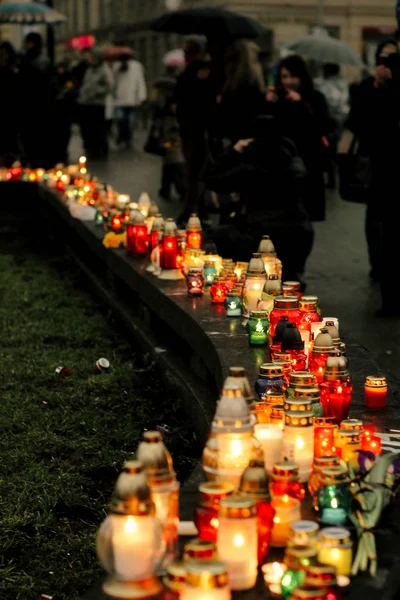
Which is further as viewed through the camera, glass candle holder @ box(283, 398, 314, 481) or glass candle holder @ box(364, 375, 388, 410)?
glass candle holder @ box(364, 375, 388, 410)

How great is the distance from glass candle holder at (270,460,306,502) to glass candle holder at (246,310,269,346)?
2209mm

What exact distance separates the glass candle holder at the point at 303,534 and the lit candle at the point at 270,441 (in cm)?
66

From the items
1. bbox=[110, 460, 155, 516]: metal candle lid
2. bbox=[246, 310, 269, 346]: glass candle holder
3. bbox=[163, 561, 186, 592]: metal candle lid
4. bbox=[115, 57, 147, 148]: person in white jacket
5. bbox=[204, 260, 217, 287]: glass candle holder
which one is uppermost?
bbox=[110, 460, 155, 516]: metal candle lid

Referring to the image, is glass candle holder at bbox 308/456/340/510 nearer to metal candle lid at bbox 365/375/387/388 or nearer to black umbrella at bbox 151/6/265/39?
metal candle lid at bbox 365/375/387/388

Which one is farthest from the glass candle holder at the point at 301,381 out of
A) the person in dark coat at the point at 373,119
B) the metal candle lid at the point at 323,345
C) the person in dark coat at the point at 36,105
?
the person in dark coat at the point at 36,105

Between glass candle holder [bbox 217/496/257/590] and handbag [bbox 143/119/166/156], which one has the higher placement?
glass candle holder [bbox 217/496/257/590]

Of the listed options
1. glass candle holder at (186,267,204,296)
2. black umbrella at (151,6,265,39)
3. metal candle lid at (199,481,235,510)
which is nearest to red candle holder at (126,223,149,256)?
glass candle holder at (186,267,204,296)

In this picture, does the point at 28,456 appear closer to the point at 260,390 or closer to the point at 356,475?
the point at 260,390

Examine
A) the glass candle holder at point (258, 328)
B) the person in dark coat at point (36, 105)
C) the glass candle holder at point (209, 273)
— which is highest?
the glass candle holder at point (258, 328)

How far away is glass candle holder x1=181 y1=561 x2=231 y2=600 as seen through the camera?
3.14 meters

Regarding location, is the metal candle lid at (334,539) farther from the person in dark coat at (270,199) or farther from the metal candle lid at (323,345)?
the person in dark coat at (270,199)

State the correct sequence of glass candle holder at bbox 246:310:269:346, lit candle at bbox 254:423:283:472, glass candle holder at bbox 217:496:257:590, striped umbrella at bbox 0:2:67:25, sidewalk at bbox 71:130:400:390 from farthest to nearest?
striped umbrella at bbox 0:2:67:25, sidewalk at bbox 71:130:400:390, glass candle holder at bbox 246:310:269:346, lit candle at bbox 254:423:283:472, glass candle holder at bbox 217:496:257:590

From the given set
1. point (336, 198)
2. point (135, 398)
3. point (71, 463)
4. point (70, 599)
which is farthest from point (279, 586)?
point (336, 198)

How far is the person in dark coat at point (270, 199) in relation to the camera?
30.8 feet
